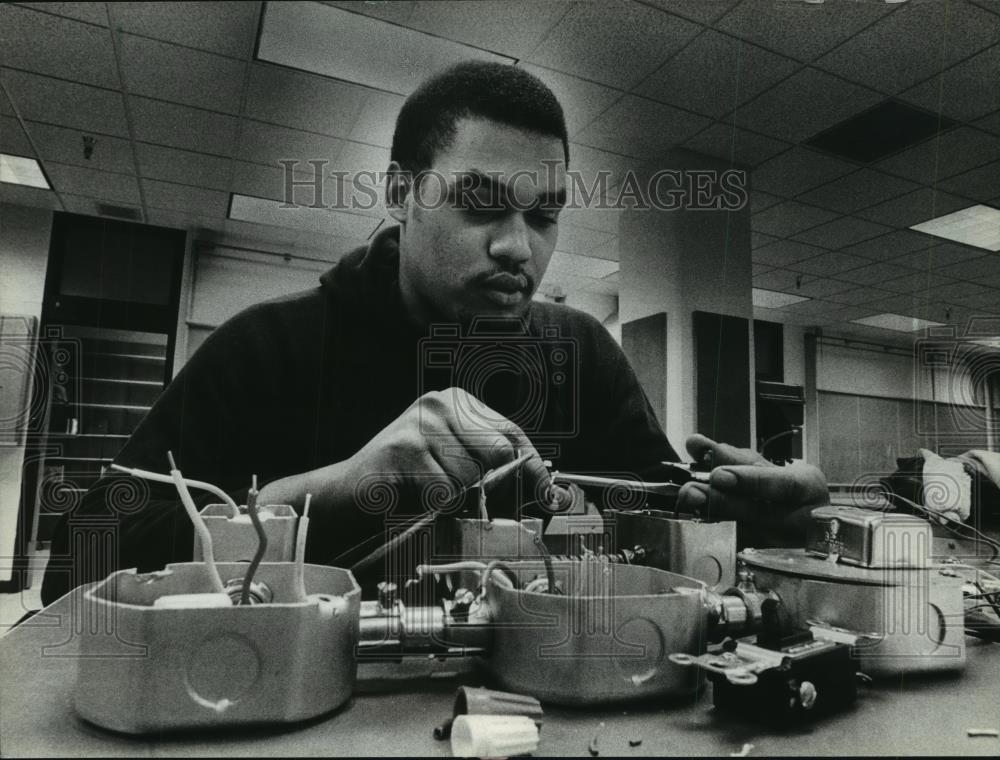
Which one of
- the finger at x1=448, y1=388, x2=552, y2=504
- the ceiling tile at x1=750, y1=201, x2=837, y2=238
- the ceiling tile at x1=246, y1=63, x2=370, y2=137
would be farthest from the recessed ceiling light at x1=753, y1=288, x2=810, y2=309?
the ceiling tile at x1=246, y1=63, x2=370, y2=137

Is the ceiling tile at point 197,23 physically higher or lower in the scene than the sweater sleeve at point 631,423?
higher

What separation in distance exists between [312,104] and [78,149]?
1.25ft

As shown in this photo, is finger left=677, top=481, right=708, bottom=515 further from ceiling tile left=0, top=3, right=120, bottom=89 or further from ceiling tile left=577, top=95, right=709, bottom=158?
ceiling tile left=0, top=3, right=120, bottom=89

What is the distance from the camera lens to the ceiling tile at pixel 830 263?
145 centimetres

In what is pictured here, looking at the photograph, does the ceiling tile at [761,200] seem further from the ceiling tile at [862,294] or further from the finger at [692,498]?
the finger at [692,498]

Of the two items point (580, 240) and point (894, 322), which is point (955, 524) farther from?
point (580, 240)

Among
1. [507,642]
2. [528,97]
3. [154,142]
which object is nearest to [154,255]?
[154,142]

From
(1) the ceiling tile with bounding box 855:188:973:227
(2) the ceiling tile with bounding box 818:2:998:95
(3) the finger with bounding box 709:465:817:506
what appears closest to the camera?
(3) the finger with bounding box 709:465:817:506

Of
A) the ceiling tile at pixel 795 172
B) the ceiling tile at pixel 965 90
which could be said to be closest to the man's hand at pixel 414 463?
the ceiling tile at pixel 795 172

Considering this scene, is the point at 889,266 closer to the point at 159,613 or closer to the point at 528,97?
the point at 528,97

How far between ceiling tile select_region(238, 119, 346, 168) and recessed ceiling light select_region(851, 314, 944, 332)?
1.28 meters

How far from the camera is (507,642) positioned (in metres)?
0.58

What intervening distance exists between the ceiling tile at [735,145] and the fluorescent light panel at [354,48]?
45cm

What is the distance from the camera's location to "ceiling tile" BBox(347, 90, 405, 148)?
995mm
